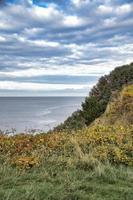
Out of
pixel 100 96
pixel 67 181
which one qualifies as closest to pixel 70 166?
pixel 67 181

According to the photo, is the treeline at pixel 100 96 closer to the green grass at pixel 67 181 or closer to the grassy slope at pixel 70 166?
the grassy slope at pixel 70 166

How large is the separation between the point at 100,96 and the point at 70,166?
15.9m

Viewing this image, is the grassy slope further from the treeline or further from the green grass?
the treeline

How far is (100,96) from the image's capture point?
2567cm

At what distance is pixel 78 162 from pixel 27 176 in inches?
61.0

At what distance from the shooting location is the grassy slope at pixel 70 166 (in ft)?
26.3

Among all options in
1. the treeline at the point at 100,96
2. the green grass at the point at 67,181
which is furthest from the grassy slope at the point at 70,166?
the treeline at the point at 100,96

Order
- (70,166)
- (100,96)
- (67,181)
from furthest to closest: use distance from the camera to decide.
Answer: (100,96), (70,166), (67,181)

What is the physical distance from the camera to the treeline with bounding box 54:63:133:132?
75.0 ft

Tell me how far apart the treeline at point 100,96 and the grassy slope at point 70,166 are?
925 centimetres

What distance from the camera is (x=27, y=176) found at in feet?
29.8

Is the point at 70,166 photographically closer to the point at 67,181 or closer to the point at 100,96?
the point at 67,181

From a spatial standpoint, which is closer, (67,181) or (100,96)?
(67,181)

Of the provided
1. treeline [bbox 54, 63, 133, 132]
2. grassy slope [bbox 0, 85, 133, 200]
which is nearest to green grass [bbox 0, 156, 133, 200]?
grassy slope [bbox 0, 85, 133, 200]
